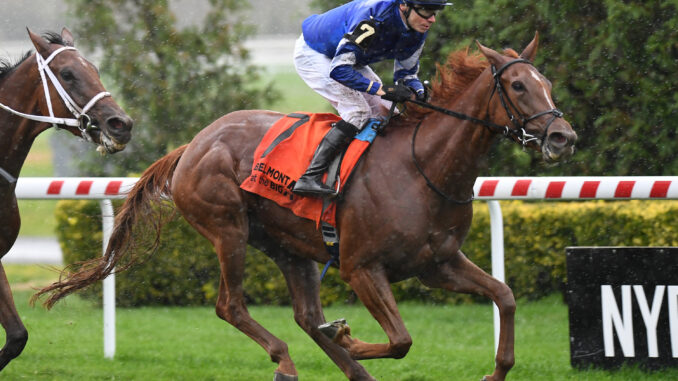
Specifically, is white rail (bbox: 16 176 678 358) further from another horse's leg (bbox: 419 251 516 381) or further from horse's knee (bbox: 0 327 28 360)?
horse's knee (bbox: 0 327 28 360)

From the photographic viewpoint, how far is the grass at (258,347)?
17.5 ft

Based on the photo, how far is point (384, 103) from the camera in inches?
188

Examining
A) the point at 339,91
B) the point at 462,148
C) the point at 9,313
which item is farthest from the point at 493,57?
the point at 9,313

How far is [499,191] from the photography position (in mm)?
5211

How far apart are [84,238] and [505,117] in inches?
191

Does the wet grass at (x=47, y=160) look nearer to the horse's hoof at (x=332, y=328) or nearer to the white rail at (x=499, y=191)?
the white rail at (x=499, y=191)

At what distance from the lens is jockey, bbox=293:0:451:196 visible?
439cm

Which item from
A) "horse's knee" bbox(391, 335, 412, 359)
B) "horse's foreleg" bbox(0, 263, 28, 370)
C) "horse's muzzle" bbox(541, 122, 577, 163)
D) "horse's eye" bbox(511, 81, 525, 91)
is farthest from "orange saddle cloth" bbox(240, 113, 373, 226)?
"horse's foreleg" bbox(0, 263, 28, 370)

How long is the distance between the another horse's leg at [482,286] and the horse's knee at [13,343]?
1.92 m

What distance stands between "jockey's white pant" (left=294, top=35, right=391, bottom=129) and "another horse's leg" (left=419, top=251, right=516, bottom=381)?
780mm

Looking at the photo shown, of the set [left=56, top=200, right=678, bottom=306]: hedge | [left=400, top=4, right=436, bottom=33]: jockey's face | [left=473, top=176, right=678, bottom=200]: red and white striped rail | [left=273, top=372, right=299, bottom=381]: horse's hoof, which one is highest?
[left=400, top=4, right=436, bottom=33]: jockey's face

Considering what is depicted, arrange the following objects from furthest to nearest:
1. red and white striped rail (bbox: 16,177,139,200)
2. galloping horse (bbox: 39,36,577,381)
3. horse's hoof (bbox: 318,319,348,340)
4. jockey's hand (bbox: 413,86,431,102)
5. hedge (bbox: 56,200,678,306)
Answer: hedge (bbox: 56,200,678,306) < red and white striped rail (bbox: 16,177,139,200) < jockey's hand (bbox: 413,86,431,102) < horse's hoof (bbox: 318,319,348,340) < galloping horse (bbox: 39,36,577,381)

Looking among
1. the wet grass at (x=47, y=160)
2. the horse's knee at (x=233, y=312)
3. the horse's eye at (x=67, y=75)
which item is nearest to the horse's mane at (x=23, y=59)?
the horse's eye at (x=67, y=75)

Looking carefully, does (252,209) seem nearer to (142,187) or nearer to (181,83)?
(142,187)
